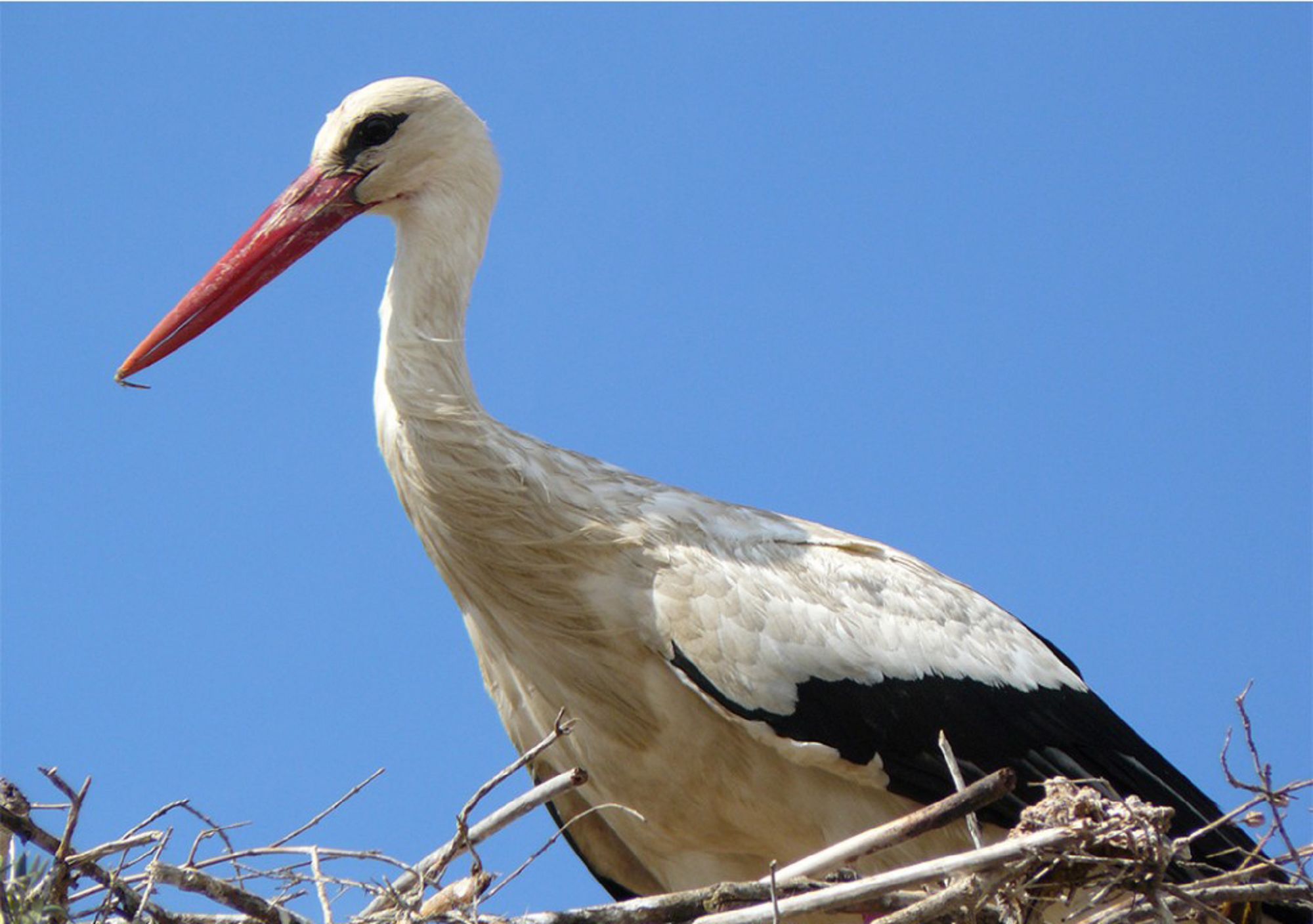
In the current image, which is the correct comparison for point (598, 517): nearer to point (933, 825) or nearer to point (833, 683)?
point (833, 683)

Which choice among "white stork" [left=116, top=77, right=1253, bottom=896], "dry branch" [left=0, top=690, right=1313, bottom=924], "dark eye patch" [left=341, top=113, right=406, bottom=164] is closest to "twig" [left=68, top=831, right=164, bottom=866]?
"dry branch" [left=0, top=690, right=1313, bottom=924]

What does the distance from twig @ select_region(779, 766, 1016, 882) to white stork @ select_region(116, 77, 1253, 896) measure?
0.77 metres

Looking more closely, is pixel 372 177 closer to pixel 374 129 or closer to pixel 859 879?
pixel 374 129

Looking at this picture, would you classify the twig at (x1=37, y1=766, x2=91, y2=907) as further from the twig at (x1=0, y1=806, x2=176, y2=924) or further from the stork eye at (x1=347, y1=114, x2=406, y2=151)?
the stork eye at (x1=347, y1=114, x2=406, y2=151)

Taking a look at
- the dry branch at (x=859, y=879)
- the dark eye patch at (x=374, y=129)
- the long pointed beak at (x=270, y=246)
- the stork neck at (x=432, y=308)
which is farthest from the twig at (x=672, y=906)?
the dark eye patch at (x=374, y=129)

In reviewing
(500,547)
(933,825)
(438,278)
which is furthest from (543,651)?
(933,825)

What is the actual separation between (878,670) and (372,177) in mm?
1618

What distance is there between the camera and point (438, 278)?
4621mm

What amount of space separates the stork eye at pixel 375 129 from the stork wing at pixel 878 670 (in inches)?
46.9

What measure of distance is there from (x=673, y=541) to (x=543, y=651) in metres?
0.36

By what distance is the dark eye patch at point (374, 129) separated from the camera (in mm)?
4832

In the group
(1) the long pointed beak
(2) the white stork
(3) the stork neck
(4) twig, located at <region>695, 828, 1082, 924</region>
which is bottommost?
(4) twig, located at <region>695, 828, 1082, 924</region>

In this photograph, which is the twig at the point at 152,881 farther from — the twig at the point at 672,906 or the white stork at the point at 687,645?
the white stork at the point at 687,645

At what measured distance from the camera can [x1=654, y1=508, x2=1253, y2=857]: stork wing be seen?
420 cm
